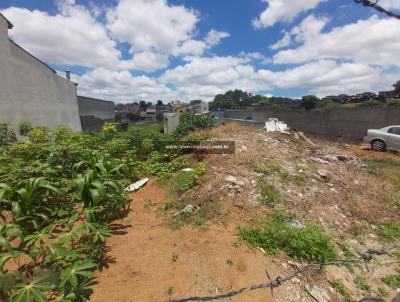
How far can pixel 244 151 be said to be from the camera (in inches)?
274

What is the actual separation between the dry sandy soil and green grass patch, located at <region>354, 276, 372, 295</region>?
65 mm

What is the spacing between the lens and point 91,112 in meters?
20.3

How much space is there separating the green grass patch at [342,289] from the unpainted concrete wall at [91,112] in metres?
18.1

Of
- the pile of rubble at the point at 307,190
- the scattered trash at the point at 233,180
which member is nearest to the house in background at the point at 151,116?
the pile of rubble at the point at 307,190

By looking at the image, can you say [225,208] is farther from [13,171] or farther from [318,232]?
[13,171]

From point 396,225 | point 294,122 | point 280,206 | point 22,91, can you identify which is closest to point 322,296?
point 280,206

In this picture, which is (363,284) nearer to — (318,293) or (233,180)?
(318,293)

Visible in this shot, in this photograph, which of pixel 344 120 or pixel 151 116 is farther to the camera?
pixel 151 116

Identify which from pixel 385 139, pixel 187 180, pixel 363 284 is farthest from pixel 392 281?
pixel 385 139

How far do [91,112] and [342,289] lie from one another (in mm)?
21326

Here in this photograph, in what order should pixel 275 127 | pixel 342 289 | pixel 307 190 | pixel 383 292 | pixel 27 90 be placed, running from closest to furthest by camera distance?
pixel 342 289 < pixel 383 292 < pixel 307 190 < pixel 27 90 < pixel 275 127

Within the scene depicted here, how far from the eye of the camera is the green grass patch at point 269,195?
4.32 m

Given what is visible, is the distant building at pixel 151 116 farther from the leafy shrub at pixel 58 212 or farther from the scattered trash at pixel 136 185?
the leafy shrub at pixel 58 212

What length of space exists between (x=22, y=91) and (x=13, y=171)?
7.68m
